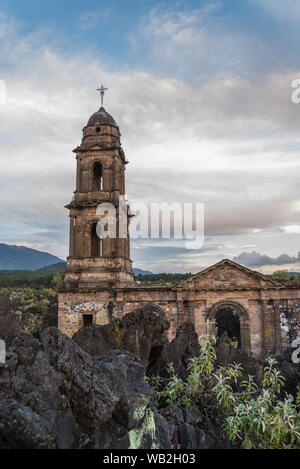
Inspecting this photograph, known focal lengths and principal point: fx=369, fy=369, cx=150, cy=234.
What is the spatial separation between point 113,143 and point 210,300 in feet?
45.9

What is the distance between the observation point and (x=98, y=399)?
15.6ft

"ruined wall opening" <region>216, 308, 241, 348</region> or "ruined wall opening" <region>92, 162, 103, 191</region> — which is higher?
"ruined wall opening" <region>92, 162, 103, 191</region>

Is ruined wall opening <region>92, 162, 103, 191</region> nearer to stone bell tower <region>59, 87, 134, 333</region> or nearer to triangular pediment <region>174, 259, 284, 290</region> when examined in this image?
stone bell tower <region>59, 87, 134, 333</region>

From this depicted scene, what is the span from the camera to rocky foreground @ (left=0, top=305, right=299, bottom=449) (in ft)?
13.8

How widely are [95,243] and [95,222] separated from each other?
2.00 m

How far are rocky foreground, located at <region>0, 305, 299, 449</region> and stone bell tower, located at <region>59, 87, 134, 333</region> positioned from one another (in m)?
20.5

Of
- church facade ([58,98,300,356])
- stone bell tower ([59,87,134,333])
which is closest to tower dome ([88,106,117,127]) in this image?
stone bell tower ([59,87,134,333])

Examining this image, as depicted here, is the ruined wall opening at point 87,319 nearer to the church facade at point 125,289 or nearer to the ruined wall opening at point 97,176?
the church facade at point 125,289

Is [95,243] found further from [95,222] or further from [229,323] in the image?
[229,323]

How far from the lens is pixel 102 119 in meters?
29.5

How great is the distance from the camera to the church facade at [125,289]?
2447 centimetres

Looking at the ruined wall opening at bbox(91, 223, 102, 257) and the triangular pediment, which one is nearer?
the triangular pediment

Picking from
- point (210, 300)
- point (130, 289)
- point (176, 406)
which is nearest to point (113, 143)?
point (130, 289)

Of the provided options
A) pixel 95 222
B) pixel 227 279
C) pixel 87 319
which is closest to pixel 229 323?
pixel 227 279
